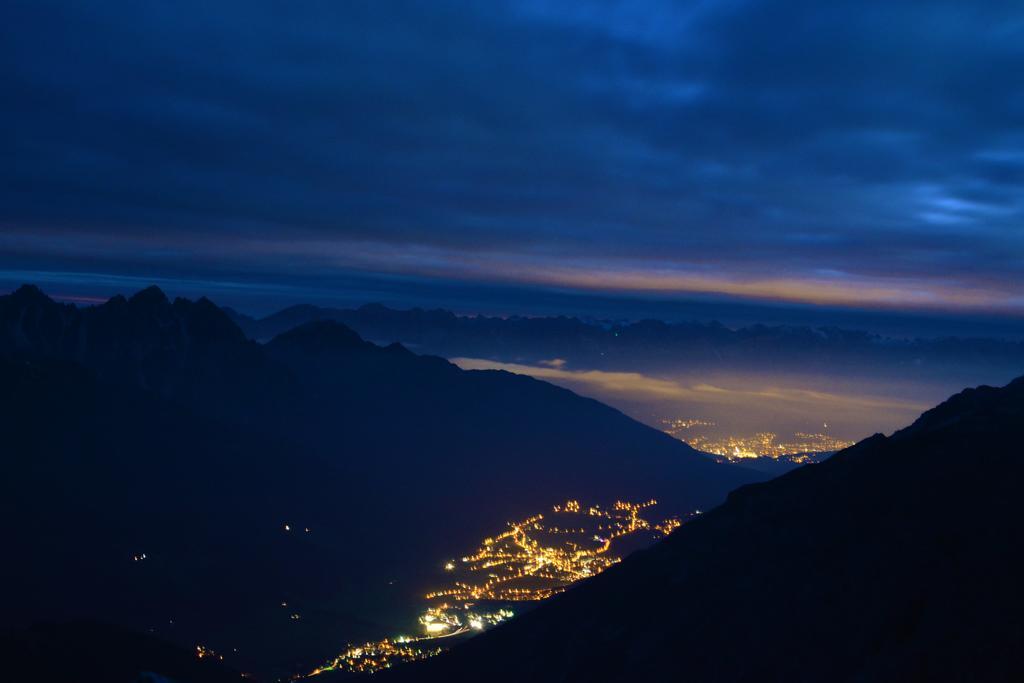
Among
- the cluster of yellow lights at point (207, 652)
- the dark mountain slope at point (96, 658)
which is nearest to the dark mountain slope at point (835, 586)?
the dark mountain slope at point (96, 658)

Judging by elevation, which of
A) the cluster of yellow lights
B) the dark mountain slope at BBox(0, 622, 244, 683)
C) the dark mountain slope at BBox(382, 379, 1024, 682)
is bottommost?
the cluster of yellow lights

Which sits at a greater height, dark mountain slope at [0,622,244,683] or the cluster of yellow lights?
dark mountain slope at [0,622,244,683]

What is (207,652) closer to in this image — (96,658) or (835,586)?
(96,658)

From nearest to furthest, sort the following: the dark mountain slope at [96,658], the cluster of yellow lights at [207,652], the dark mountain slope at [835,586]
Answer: the dark mountain slope at [835,586], the dark mountain slope at [96,658], the cluster of yellow lights at [207,652]

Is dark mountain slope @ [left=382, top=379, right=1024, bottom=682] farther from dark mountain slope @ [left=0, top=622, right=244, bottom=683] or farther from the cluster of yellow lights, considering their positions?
the cluster of yellow lights

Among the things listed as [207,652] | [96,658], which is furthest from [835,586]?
[207,652]

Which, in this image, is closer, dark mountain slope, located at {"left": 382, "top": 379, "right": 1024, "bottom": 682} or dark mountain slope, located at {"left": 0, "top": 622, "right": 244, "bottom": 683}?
dark mountain slope, located at {"left": 382, "top": 379, "right": 1024, "bottom": 682}

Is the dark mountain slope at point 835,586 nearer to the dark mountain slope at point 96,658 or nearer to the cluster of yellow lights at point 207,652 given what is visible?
the dark mountain slope at point 96,658

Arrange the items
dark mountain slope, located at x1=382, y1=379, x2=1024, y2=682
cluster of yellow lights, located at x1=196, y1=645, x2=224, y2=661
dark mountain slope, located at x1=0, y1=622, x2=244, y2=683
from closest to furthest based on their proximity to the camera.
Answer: dark mountain slope, located at x1=382, y1=379, x2=1024, y2=682 → dark mountain slope, located at x1=0, y1=622, x2=244, y2=683 → cluster of yellow lights, located at x1=196, y1=645, x2=224, y2=661

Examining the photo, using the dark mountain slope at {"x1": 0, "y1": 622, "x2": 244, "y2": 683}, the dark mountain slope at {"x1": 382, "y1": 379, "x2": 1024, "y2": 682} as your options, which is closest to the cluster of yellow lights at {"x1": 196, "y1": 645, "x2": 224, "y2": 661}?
the dark mountain slope at {"x1": 0, "y1": 622, "x2": 244, "y2": 683}
